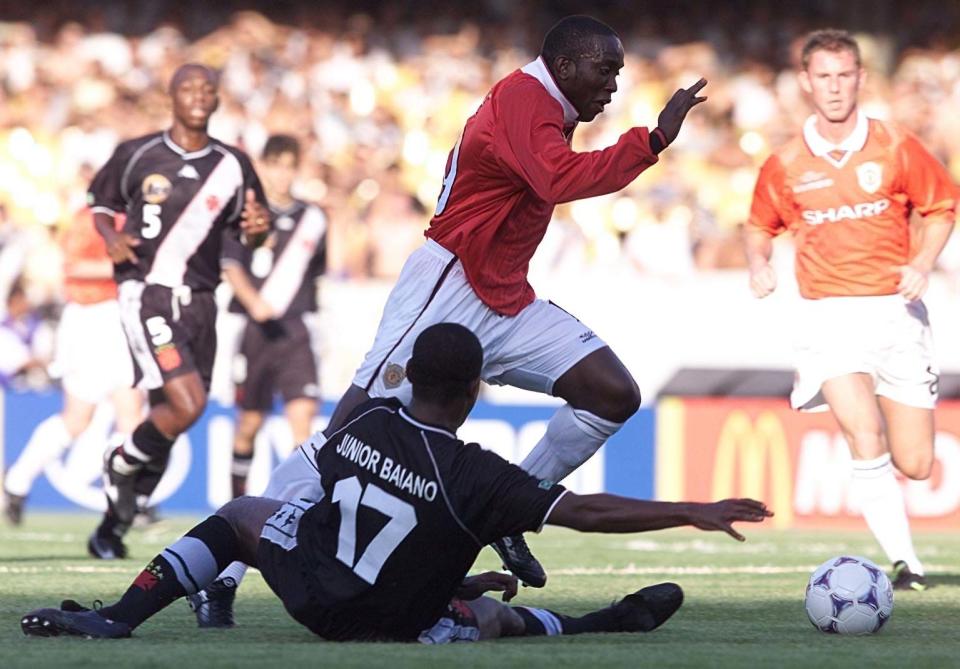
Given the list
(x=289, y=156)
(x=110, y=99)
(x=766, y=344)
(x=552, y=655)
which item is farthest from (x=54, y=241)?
(x=552, y=655)

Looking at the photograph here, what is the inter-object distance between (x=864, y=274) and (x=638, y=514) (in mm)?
3823

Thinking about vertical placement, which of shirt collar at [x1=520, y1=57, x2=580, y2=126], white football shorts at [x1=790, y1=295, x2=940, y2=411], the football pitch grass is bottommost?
the football pitch grass

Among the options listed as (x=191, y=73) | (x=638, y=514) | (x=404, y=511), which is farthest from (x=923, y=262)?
(x=191, y=73)

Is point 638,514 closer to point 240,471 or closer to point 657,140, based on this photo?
point 657,140

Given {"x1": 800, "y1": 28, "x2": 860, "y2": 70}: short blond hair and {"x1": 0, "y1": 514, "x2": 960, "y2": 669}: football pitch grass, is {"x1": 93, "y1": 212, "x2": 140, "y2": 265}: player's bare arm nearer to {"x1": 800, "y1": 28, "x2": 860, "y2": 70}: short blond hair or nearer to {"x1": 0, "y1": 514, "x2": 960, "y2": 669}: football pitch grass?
{"x1": 0, "y1": 514, "x2": 960, "y2": 669}: football pitch grass

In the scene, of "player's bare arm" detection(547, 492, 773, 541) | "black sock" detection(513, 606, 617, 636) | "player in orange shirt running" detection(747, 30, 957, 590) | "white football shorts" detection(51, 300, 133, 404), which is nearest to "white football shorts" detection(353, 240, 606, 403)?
"black sock" detection(513, 606, 617, 636)

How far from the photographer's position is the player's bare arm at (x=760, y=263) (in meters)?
8.84

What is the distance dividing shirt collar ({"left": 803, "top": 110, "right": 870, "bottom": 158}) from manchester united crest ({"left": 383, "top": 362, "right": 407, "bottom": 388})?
3.08 metres

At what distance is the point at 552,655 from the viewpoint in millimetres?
5723

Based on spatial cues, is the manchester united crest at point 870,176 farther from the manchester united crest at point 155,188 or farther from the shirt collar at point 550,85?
the manchester united crest at point 155,188

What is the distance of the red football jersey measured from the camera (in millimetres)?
6613

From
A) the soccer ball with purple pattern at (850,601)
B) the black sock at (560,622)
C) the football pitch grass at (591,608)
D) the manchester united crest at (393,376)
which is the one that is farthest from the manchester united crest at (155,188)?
the soccer ball with purple pattern at (850,601)

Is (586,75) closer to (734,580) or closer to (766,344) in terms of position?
(734,580)

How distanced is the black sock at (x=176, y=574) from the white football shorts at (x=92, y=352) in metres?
7.48
